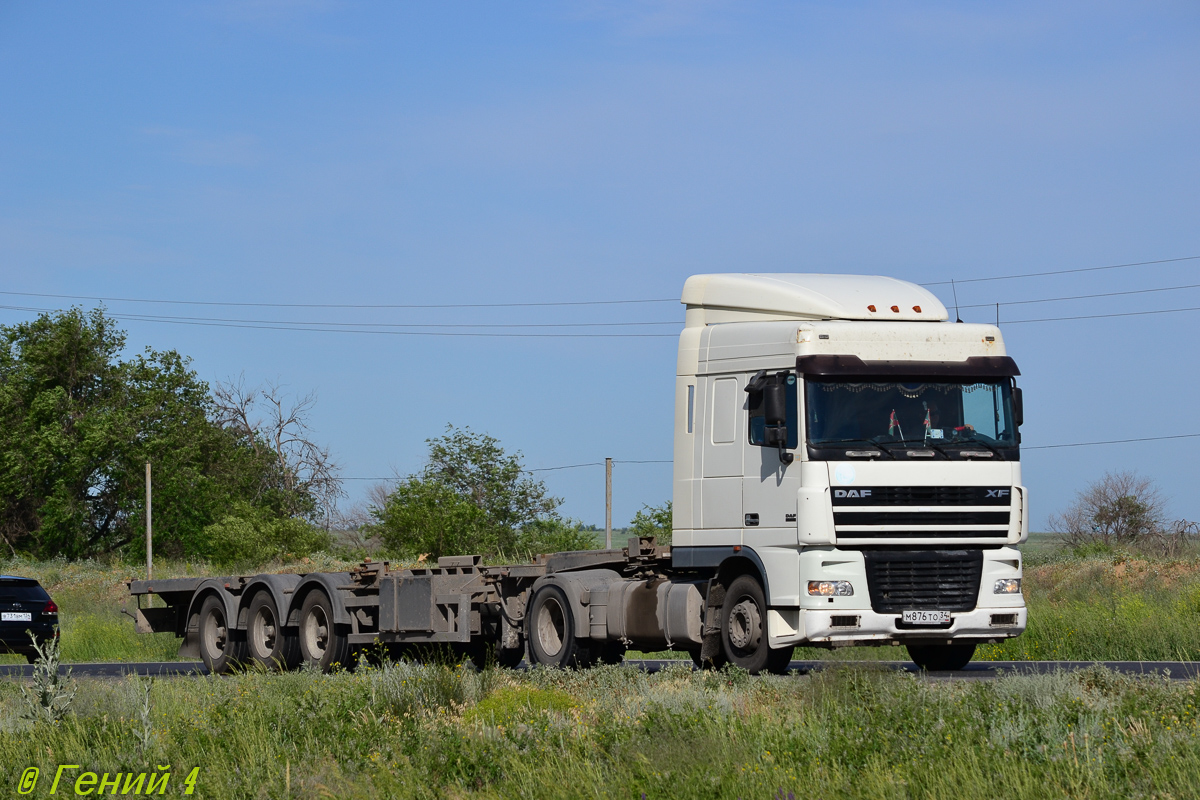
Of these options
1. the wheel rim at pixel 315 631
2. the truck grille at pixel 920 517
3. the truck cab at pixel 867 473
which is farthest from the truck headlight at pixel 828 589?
the wheel rim at pixel 315 631

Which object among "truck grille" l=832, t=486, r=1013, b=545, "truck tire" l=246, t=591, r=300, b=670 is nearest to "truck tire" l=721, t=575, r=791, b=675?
"truck grille" l=832, t=486, r=1013, b=545

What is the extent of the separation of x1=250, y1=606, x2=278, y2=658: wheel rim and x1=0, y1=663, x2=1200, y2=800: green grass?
6.09 meters

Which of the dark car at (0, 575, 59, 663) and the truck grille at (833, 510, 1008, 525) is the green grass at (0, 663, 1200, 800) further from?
the dark car at (0, 575, 59, 663)

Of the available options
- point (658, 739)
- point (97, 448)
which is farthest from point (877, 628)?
point (97, 448)

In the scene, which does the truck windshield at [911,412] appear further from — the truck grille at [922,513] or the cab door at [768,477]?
the truck grille at [922,513]

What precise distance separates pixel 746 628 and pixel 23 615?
13.8 metres

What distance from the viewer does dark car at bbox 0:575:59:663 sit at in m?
22.1

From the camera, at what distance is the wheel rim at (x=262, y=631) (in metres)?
18.5

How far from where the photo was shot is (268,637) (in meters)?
18.6

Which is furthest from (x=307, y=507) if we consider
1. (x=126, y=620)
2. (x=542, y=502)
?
(x=126, y=620)

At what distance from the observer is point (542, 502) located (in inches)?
2450

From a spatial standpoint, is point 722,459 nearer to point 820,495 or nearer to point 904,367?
point 820,495

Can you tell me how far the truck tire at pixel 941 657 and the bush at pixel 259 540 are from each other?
1592 inches

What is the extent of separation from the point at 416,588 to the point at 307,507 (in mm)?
54005
